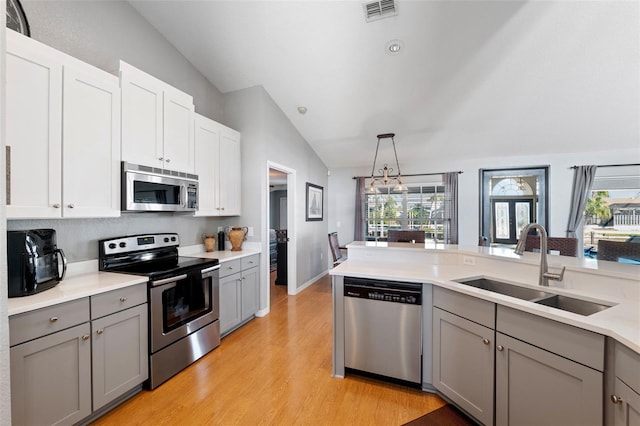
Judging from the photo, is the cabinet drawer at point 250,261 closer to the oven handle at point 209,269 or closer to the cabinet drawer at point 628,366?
the oven handle at point 209,269

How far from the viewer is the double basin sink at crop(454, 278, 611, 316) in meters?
1.51

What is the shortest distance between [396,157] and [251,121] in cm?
294

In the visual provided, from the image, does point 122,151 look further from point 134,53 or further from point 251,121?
point 251,121

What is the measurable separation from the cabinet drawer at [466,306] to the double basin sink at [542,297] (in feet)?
0.55

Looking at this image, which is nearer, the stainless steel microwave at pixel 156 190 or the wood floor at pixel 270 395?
the wood floor at pixel 270 395

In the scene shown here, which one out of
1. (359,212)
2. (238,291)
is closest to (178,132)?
(238,291)

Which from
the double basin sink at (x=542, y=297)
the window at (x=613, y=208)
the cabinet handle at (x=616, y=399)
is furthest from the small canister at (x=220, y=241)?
the window at (x=613, y=208)

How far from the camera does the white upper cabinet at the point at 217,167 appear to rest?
2980mm

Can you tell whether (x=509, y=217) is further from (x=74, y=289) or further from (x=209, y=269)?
(x=74, y=289)

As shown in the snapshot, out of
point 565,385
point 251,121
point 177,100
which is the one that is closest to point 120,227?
point 177,100

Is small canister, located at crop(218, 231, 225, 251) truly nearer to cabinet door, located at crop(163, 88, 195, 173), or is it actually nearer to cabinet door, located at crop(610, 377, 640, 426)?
cabinet door, located at crop(163, 88, 195, 173)

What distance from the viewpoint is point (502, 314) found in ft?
4.91

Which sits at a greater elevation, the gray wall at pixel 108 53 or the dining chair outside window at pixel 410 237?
the gray wall at pixel 108 53

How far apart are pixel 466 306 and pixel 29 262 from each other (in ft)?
8.63
